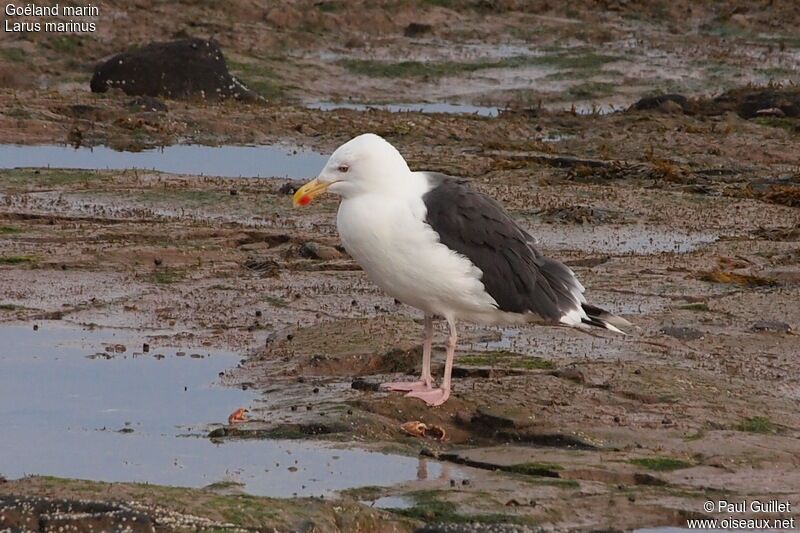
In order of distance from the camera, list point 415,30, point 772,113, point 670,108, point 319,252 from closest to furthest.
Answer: point 319,252 < point 772,113 < point 670,108 < point 415,30

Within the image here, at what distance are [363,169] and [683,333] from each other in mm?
2676

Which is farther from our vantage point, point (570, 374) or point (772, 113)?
point (772, 113)

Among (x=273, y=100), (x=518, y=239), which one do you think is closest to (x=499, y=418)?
(x=518, y=239)

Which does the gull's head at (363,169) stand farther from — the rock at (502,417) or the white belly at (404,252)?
the rock at (502,417)

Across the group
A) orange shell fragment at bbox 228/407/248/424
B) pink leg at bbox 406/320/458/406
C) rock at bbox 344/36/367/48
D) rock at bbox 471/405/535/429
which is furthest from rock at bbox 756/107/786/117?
orange shell fragment at bbox 228/407/248/424

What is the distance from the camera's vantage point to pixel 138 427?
726 centimetres

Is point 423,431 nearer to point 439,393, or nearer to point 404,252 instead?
point 439,393

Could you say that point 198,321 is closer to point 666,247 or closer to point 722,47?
point 666,247

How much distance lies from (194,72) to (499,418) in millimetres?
11718

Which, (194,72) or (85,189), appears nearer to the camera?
(85,189)

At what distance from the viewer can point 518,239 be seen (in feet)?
26.1

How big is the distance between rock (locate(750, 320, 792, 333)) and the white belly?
2.54 m

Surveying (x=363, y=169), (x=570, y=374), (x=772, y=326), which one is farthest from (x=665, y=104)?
(x=363, y=169)

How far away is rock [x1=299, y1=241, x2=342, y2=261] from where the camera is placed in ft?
37.3
